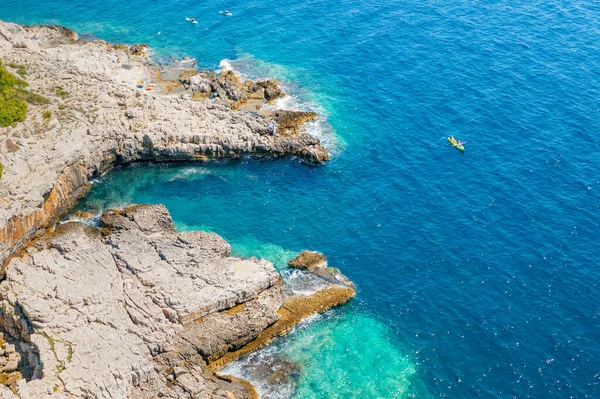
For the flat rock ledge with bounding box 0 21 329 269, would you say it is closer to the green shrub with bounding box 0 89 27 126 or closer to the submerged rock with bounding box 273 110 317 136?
the submerged rock with bounding box 273 110 317 136

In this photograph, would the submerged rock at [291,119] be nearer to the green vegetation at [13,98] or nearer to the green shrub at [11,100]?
the green vegetation at [13,98]

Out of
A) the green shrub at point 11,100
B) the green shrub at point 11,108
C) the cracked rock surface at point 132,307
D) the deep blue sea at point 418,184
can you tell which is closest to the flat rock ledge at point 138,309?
the cracked rock surface at point 132,307

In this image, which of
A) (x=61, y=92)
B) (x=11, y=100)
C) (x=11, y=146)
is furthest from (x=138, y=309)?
(x=61, y=92)

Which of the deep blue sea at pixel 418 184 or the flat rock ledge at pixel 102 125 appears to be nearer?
the deep blue sea at pixel 418 184

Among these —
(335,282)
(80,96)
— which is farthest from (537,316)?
(80,96)

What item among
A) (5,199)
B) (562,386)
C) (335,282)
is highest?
(5,199)

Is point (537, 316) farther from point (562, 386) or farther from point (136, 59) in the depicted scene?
point (136, 59)
